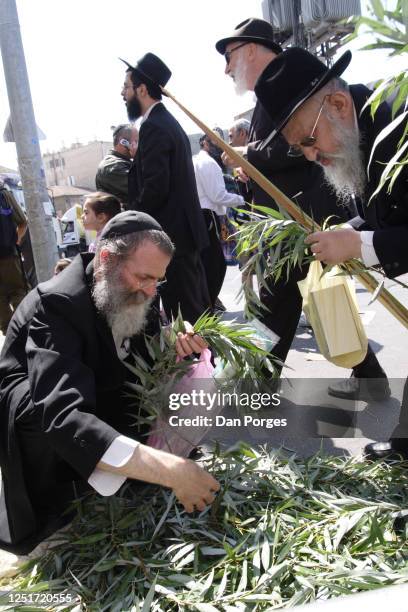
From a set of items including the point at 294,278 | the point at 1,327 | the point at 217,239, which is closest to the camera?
the point at 294,278

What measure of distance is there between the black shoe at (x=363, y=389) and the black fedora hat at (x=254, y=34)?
214 cm

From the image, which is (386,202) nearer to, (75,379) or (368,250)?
(368,250)

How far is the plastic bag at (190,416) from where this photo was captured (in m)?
2.56

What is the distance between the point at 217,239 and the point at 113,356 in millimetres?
2839

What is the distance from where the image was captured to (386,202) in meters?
2.31

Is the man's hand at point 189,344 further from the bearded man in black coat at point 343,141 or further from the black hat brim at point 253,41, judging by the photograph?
the black hat brim at point 253,41

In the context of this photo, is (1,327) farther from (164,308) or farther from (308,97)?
(308,97)

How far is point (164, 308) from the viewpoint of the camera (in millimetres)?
3988

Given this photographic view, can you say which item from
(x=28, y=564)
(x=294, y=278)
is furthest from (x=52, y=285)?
(x=294, y=278)

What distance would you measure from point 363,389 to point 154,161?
6.50 feet

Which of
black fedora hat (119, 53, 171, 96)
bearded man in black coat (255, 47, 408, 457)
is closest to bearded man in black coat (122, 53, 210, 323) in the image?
black fedora hat (119, 53, 171, 96)

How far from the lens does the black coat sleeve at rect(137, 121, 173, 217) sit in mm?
3900

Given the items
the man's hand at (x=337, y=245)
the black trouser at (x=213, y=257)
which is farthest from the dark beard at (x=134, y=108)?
the man's hand at (x=337, y=245)

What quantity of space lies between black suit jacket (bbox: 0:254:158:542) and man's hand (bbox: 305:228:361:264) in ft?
3.01
